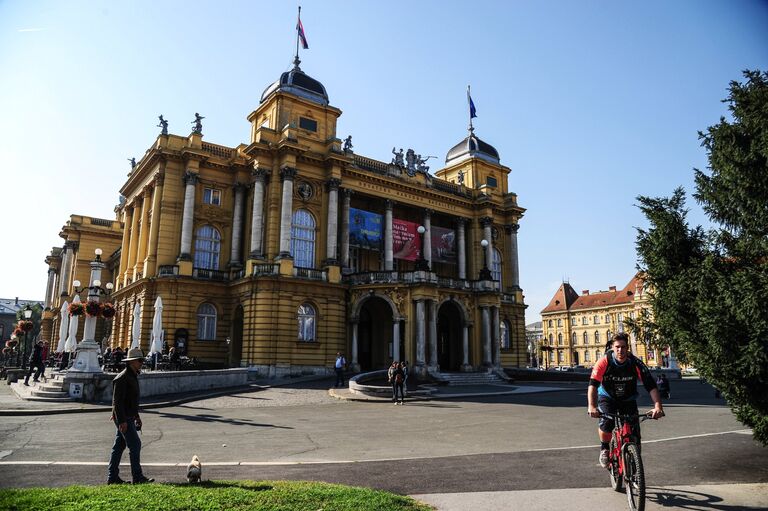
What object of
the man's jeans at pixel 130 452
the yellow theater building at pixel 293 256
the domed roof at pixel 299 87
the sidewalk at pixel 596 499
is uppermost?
the domed roof at pixel 299 87

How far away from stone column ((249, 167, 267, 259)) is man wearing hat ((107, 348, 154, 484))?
2876 centimetres

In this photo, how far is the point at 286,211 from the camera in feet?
121

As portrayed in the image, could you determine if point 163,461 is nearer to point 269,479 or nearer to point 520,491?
point 269,479

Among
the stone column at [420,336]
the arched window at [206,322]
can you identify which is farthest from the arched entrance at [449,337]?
the arched window at [206,322]

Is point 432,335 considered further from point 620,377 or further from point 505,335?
point 620,377

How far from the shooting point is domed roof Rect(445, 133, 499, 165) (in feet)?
179

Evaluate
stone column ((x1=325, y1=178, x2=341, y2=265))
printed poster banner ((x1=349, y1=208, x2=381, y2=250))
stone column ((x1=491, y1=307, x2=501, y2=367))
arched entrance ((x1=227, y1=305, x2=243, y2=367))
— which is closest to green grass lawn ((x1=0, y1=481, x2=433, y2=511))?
arched entrance ((x1=227, y1=305, x2=243, y2=367))

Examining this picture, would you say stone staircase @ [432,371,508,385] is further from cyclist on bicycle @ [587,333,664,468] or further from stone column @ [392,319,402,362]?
cyclist on bicycle @ [587,333,664,468]

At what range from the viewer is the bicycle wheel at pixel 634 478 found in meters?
5.89

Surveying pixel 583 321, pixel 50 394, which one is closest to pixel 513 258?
pixel 50 394

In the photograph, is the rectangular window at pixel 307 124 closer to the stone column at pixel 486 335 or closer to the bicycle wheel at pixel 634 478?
the stone column at pixel 486 335

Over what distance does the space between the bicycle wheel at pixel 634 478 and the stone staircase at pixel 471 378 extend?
27.9m

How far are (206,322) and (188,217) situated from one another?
7.58 metres

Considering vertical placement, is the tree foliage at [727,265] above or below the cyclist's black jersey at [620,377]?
above
